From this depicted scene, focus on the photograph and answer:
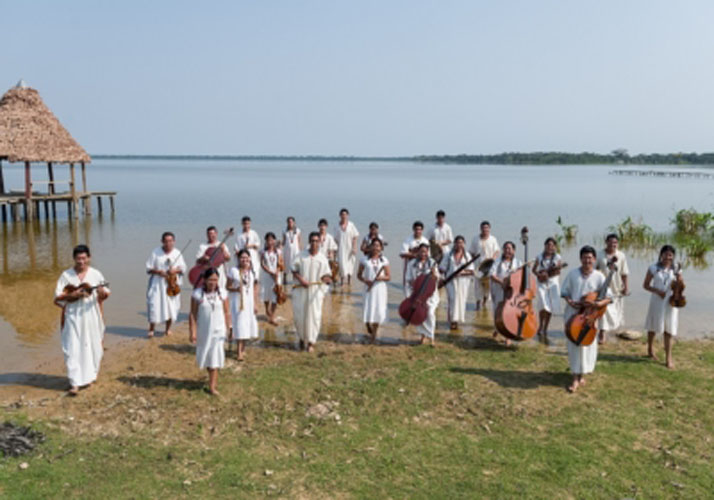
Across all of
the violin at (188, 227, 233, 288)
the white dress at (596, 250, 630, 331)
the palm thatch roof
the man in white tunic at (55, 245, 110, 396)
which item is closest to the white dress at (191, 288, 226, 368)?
the man in white tunic at (55, 245, 110, 396)

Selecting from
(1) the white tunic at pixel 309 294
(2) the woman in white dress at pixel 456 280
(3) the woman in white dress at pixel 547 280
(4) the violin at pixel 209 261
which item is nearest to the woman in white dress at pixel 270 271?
(4) the violin at pixel 209 261

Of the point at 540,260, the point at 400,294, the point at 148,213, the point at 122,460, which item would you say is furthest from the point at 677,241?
the point at 148,213

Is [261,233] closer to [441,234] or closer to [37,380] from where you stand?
[441,234]

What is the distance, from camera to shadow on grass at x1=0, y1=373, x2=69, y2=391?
809 cm

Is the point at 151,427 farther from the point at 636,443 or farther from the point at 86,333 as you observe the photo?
the point at 636,443

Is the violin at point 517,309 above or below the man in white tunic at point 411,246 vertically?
below

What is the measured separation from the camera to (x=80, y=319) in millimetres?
7652

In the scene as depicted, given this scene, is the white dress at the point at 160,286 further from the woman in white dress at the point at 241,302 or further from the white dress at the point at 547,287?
the white dress at the point at 547,287

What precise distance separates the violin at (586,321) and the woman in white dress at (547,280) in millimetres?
2334

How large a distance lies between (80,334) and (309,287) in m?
3.39

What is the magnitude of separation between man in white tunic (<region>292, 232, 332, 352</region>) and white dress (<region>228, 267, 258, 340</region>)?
2.64 ft

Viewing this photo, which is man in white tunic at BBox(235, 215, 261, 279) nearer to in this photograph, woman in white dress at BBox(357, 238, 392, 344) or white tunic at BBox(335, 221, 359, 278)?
white tunic at BBox(335, 221, 359, 278)

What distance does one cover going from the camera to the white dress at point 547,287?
411 inches

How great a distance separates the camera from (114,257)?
20391mm
